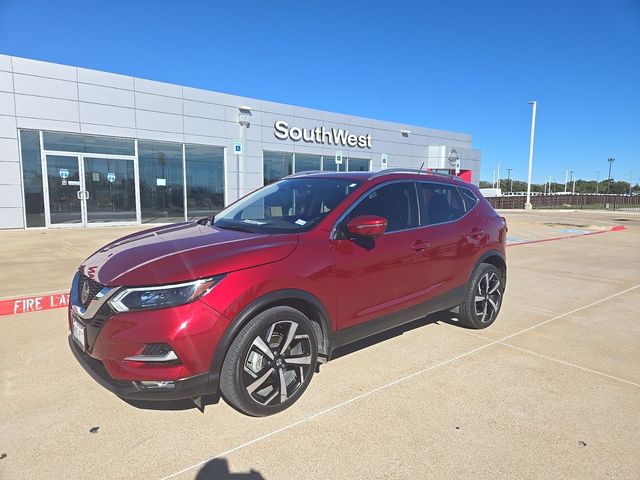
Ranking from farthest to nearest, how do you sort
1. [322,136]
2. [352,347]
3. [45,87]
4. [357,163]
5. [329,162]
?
1. [357,163]
2. [329,162]
3. [322,136]
4. [45,87]
5. [352,347]

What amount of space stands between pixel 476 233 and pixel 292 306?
251cm

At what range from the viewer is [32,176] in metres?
13.8

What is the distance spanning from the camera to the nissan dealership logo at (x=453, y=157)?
89.5 feet

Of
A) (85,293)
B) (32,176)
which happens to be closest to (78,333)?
(85,293)

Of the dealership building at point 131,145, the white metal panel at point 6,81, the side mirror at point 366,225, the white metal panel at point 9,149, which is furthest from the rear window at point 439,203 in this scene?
the white metal panel at point 6,81

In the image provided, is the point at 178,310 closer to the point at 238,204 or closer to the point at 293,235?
the point at 293,235

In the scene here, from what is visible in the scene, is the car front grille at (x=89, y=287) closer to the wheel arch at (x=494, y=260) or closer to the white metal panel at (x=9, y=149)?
the wheel arch at (x=494, y=260)

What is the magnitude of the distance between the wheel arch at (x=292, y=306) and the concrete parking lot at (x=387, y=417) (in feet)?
1.40

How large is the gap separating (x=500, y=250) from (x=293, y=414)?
3261mm

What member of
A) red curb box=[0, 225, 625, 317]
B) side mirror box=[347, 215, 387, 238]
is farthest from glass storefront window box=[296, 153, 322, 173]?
side mirror box=[347, 215, 387, 238]

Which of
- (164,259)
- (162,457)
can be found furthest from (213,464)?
(164,259)

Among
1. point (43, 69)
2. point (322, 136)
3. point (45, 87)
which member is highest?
point (43, 69)

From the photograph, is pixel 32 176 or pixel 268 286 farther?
pixel 32 176

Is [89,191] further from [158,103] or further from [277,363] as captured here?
[277,363]
